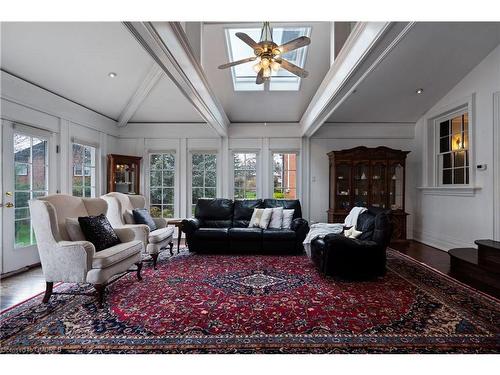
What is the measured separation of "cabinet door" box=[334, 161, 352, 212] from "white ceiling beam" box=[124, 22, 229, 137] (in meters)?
3.31

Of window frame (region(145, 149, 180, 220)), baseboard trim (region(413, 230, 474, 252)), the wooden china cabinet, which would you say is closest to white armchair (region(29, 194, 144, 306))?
window frame (region(145, 149, 180, 220))

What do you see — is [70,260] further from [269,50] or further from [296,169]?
[296,169]

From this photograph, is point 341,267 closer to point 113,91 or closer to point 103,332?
point 103,332

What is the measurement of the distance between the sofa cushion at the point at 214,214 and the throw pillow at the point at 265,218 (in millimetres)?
661

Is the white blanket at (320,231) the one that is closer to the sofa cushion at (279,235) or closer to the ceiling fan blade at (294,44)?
the sofa cushion at (279,235)

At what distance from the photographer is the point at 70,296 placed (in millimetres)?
2902

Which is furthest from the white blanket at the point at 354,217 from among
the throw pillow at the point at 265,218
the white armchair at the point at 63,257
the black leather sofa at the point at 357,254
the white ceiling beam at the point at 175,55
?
the white armchair at the point at 63,257

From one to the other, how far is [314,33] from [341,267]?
3606mm

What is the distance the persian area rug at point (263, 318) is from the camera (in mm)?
2004

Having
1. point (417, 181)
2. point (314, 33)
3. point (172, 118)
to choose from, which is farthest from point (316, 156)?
point (172, 118)

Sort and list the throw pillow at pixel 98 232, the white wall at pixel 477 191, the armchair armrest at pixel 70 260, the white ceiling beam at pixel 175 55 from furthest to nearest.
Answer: the white wall at pixel 477 191
the throw pillow at pixel 98 232
the armchair armrest at pixel 70 260
the white ceiling beam at pixel 175 55

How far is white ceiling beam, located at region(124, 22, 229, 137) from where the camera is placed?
217 centimetres

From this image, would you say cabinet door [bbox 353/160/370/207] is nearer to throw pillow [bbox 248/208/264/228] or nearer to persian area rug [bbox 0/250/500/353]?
throw pillow [bbox 248/208/264/228]

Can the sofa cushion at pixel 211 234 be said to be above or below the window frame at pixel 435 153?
below
